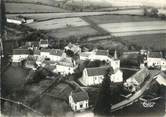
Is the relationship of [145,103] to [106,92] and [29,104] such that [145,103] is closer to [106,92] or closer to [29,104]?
[106,92]

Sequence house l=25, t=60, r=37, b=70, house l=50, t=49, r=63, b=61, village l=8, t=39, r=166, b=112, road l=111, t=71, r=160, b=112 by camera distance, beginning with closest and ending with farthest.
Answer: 1. road l=111, t=71, r=160, b=112
2. village l=8, t=39, r=166, b=112
3. house l=25, t=60, r=37, b=70
4. house l=50, t=49, r=63, b=61

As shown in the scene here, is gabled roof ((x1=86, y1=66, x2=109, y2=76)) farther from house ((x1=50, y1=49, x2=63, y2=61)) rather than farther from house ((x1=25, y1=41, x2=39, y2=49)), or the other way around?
house ((x1=25, y1=41, x2=39, y2=49))

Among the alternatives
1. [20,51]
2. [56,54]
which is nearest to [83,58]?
[56,54]

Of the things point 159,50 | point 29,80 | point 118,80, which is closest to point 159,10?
point 159,50

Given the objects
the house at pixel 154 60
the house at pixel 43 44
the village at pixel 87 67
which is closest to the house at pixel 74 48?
the village at pixel 87 67

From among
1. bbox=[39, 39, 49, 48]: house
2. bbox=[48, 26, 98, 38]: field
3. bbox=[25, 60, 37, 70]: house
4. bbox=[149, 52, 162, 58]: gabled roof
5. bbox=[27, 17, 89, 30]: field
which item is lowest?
bbox=[25, 60, 37, 70]: house

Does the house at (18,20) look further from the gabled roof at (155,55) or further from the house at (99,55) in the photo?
the gabled roof at (155,55)

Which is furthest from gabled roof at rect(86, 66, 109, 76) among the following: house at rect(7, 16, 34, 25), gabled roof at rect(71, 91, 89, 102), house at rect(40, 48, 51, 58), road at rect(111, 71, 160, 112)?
house at rect(7, 16, 34, 25)
